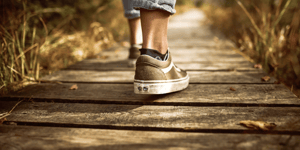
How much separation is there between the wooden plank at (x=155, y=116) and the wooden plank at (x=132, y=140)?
7cm

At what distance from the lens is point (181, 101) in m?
1.13

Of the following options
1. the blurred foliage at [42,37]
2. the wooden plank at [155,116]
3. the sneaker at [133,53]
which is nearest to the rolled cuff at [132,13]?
the sneaker at [133,53]

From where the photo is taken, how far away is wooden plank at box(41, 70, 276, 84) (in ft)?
4.97

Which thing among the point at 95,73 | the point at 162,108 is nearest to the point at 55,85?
the point at 95,73

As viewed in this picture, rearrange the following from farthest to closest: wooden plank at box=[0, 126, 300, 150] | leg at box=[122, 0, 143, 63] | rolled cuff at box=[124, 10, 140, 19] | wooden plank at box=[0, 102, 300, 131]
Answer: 1. leg at box=[122, 0, 143, 63]
2. rolled cuff at box=[124, 10, 140, 19]
3. wooden plank at box=[0, 102, 300, 131]
4. wooden plank at box=[0, 126, 300, 150]

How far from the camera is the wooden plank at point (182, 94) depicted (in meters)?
1.12

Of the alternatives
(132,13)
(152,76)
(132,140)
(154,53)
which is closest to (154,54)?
(154,53)

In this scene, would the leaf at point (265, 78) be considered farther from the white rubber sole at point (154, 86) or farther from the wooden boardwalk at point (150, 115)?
the white rubber sole at point (154, 86)

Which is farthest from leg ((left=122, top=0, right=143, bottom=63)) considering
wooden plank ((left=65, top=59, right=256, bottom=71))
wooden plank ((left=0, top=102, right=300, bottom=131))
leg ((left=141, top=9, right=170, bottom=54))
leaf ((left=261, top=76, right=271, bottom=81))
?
leaf ((left=261, top=76, right=271, bottom=81))

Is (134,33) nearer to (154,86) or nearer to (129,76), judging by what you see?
(129,76)

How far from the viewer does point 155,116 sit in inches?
38.6

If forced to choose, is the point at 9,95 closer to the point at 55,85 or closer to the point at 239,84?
the point at 55,85

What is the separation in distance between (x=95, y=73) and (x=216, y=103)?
1144 millimetres

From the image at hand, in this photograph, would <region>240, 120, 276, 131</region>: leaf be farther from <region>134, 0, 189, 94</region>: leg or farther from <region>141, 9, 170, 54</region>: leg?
<region>141, 9, 170, 54</region>: leg
